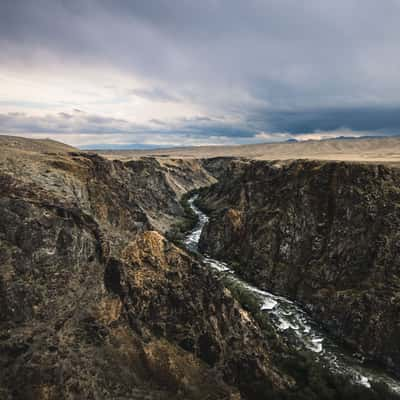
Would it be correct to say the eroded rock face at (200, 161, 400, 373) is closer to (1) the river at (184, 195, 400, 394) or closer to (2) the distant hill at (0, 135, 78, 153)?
(1) the river at (184, 195, 400, 394)

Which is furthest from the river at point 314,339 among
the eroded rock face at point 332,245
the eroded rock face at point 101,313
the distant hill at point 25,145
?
the distant hill at point 25,145

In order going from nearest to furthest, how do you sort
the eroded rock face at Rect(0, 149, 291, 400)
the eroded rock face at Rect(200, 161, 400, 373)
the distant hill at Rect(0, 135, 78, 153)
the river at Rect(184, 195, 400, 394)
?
the eroded rock face at Rect(0, 149, 291, 400) → the river at Rect(184, 195, 400, 394) → the eroded rock face at Rect(200, 161, 400, 373) → the distant hill at Rect(0, 135, 78, 153)

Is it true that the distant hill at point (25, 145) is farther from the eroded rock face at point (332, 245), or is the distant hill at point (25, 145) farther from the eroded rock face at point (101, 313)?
the eroded rock face at point (332, 245)

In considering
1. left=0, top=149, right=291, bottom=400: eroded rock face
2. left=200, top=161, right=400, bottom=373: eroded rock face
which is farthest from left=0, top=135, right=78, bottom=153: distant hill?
left=200, top=161, right=400, bottom=373: eroded rock face

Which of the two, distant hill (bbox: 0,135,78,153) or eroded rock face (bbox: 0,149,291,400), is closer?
eroded rock face (bbox: 0,149,291,400)

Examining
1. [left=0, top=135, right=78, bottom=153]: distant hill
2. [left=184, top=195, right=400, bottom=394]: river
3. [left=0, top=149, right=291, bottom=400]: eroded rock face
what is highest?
[left=0, top=135, right=78, bottom=153]: distant hill

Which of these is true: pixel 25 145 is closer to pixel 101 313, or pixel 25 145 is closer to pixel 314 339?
pixel 101 313
